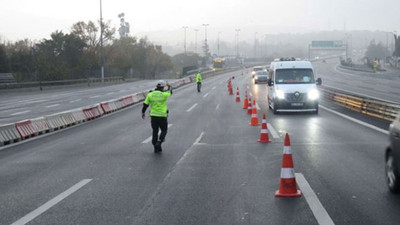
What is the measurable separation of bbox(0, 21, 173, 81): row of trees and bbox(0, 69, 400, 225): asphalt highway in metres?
44.1

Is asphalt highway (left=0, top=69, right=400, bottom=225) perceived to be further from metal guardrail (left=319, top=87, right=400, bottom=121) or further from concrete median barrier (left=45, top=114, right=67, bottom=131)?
metal guardrail (left=319, top=87, right=400, bottom=121)

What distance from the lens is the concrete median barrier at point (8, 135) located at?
49.4ft

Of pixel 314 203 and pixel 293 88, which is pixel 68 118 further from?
pixel 314 203

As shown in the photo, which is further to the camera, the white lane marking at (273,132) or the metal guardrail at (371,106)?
the metal guardrail at (371,106)

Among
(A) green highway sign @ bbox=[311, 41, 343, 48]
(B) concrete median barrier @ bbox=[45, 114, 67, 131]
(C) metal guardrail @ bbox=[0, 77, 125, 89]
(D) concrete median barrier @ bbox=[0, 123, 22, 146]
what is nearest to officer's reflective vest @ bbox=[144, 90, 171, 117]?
(D) concrete median barrier @ bbox=[0, 123, 22, 146]

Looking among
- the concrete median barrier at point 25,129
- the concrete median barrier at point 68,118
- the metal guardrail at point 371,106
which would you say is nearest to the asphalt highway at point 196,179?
the concrete median barrier at point 25,129

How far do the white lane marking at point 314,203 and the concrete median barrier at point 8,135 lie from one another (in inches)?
382

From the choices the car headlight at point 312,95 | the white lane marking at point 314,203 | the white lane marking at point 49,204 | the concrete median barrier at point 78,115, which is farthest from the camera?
the car headlight at point 312,95

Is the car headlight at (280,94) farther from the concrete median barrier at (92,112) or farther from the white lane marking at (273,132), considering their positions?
the concrete median barrier at (92,112)

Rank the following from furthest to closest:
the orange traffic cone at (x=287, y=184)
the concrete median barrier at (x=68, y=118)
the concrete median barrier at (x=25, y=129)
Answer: the concrete median barrier at (x=68, y=118) → the concrete median barrier at (x=25, y=129) → the orange traffic cone at (x=287, y=184)

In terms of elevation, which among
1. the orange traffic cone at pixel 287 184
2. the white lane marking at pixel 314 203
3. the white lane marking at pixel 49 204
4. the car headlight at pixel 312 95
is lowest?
the white lane marking at pixel 49 204

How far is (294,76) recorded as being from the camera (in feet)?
75.8

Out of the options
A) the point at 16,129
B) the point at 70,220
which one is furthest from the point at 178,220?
the point at 16,129

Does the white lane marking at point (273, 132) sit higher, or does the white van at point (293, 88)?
the white van at point (293, 88)
